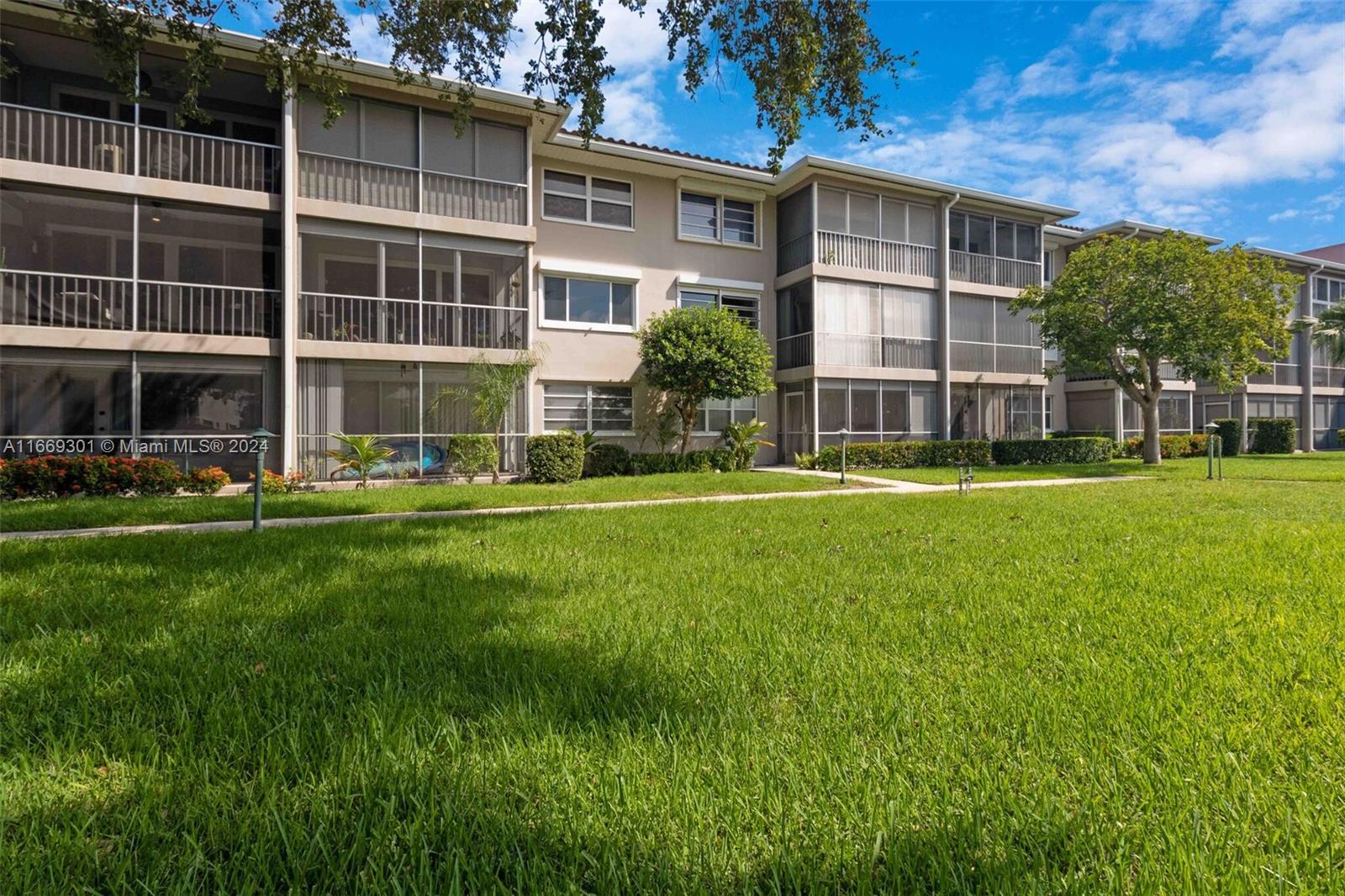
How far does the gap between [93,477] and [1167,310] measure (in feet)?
79.4

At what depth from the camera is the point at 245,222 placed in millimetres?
14023

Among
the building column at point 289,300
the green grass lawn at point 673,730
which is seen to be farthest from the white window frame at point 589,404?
the green grass lawn at point 673,730

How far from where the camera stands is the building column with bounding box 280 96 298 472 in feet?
42.7

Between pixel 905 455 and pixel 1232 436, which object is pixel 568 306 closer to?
pixel 905 455

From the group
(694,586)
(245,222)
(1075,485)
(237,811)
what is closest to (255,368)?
(245,222)

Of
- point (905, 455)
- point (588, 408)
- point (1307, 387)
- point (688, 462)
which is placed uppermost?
point (1307, 387)

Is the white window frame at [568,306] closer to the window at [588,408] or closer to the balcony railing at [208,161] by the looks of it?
the window at [588,408]

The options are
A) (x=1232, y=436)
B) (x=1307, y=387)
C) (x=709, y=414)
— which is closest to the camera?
(x=709, y=414)

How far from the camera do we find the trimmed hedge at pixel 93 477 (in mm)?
10125

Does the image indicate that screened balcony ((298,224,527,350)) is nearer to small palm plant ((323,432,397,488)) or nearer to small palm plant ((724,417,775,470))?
small palm plant ((323,432,397,488))

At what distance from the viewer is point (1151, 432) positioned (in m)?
18.9

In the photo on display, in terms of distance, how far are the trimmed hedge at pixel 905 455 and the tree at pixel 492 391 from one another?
8570 mm

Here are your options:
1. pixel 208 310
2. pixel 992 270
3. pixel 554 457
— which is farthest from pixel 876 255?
pixel 208 310

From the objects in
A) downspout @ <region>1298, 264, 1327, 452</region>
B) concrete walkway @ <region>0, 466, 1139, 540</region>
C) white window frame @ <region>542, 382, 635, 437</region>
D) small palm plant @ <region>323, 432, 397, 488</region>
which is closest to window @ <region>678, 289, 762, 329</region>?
white window frame @ <region>542, 382, 635, 437</region>
